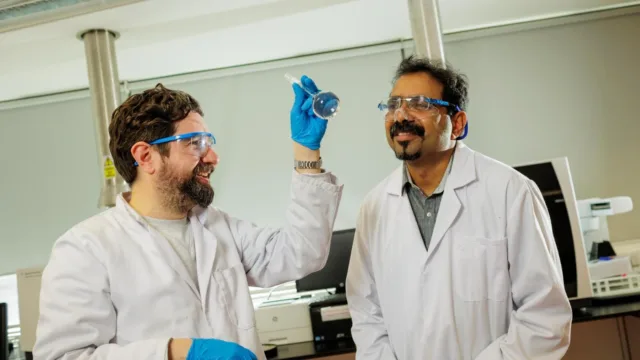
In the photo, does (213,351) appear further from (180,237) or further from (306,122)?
(306,122)

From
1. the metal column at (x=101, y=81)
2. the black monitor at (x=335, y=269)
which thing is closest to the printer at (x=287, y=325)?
the black monitor at (x=335, y=269)

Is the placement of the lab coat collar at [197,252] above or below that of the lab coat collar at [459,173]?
below

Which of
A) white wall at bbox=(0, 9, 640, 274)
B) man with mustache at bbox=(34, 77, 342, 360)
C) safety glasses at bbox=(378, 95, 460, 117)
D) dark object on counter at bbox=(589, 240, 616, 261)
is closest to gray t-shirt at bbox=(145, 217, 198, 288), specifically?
man with mustache at bbox=(34, 77, 342, 360)

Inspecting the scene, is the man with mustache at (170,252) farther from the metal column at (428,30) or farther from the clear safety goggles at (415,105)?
the metal column at (428,30)

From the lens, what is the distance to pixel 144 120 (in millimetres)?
1385

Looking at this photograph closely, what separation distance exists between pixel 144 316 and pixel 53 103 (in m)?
3.19

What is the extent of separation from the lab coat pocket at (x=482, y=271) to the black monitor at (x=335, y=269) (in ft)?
4.52

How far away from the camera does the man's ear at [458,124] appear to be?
175cm

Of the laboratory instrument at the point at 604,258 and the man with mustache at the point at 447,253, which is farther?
the laboratory instrument at the point at 604,258

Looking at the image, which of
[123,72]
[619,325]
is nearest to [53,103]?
[123,72]

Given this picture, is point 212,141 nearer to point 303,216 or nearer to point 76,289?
point 303,216

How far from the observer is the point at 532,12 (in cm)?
365

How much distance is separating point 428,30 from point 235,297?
1.91 meters

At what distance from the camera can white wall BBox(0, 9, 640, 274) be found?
12.0ft
